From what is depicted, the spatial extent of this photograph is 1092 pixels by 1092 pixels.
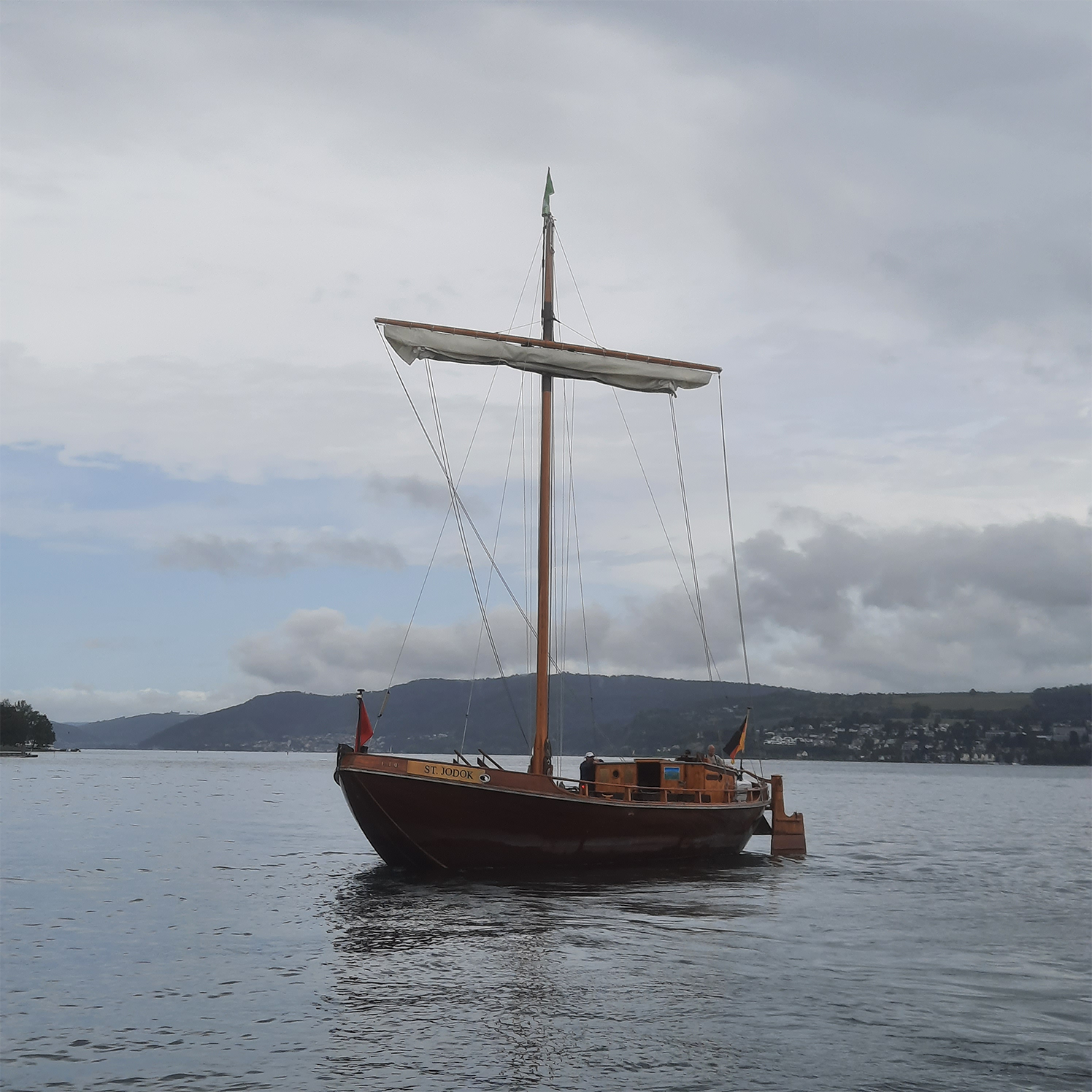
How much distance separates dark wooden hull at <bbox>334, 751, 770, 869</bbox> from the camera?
3155 cm

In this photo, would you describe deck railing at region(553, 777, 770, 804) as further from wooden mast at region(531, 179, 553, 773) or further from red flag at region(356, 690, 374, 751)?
red flag at region(356, 690, 374, 751)

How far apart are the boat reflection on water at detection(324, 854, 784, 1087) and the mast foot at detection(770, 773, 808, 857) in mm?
11754

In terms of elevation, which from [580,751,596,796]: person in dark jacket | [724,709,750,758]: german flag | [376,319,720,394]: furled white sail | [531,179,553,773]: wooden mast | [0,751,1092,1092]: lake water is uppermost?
[376,319,720,394]: furled white sail

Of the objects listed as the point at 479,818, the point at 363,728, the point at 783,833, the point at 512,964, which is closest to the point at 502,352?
the point at 363,728

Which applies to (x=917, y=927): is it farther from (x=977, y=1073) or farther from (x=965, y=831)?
(x=965, y=831)

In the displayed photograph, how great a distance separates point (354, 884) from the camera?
34.5 m

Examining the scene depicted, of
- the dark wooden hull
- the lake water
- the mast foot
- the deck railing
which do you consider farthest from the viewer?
the mast foot

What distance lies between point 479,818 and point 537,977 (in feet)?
39.2

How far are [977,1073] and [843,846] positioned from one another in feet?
139

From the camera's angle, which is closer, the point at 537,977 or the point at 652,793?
the point at 537,977

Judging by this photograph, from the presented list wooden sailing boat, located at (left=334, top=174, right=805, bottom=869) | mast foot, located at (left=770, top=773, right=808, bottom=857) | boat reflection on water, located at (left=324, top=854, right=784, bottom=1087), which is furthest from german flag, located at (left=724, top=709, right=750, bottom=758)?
boat reflection on water, located at (left=324, top=854, right=784, bottom=1087)

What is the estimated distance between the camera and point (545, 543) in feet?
121

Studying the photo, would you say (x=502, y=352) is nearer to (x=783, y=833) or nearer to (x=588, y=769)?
(x=588, y=769)

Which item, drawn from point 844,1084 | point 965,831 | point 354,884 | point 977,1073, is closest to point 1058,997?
point 977,1073
